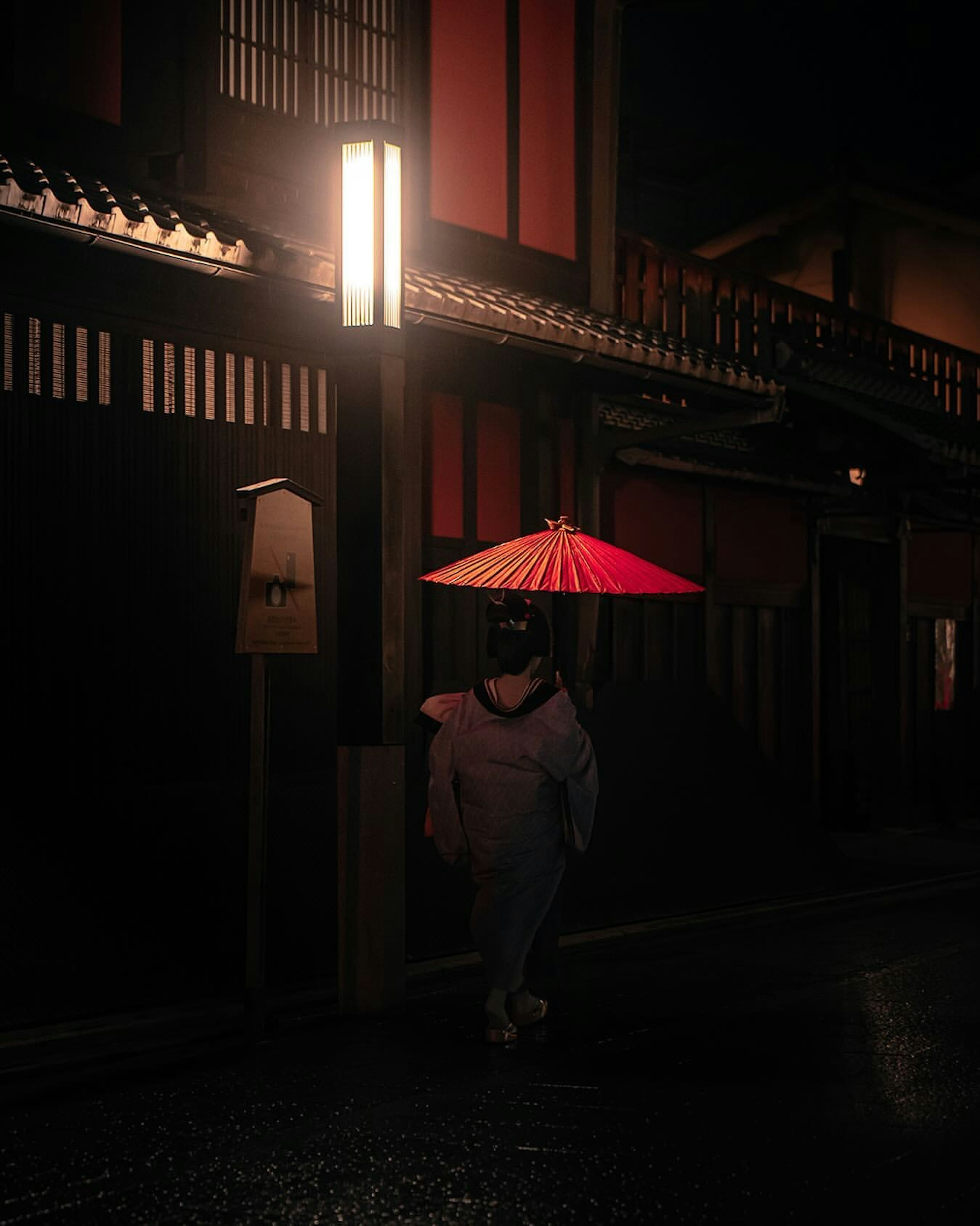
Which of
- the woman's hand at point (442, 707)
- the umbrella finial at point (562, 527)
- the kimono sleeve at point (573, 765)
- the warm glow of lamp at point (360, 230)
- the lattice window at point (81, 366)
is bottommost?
the kimono sleeve at point (573, 765)

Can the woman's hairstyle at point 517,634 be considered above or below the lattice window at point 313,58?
below

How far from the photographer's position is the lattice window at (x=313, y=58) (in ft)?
40.9

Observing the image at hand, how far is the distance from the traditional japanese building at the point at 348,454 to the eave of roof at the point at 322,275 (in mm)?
30

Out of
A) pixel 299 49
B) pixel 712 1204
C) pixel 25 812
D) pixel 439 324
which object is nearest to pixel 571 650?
pixel 439 324

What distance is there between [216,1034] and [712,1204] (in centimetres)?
371

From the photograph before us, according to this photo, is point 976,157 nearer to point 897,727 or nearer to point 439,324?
point 897,727

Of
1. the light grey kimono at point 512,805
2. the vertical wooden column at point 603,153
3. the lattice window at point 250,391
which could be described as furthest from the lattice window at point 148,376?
the vertical wooden column at point 603,153

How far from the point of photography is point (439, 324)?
39.3 feet

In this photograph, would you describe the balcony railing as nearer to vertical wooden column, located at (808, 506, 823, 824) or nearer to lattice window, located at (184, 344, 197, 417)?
vertical wooden column, located at (808, 506, 823, 824)

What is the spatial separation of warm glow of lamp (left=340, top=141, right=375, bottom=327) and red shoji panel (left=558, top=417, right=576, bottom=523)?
5.79 m

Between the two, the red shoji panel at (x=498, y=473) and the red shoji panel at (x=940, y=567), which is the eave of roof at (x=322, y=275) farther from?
the red shoji panel at (x=940, y=567)

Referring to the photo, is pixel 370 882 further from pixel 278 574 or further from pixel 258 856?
pixel 278 574

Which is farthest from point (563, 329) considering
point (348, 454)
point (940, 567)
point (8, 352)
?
point (940, 567)

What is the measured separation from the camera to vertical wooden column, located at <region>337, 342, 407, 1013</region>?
9.20m
